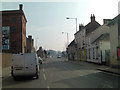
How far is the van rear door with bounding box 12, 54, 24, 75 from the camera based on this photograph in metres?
14.8

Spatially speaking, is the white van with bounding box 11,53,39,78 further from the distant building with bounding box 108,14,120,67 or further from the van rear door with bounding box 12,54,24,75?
the distant building with bounding box 108,14,120,67

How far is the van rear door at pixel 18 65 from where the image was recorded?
1481 centimetres

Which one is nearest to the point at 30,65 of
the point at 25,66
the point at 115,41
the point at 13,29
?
the point at 25,66

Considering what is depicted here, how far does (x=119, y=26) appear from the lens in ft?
76.1

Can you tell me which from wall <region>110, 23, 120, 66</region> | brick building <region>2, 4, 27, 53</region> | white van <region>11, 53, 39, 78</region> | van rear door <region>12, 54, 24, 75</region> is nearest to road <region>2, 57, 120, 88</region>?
white van <region>11, 53, 39, 78</region>

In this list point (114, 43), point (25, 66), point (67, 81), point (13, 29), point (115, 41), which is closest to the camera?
point (67, 81)

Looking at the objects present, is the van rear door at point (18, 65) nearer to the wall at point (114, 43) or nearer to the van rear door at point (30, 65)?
the van rear door at point (30, 65)

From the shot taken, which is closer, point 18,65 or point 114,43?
point 18,65

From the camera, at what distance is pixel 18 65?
48.9 ft

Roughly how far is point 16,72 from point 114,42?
14.8 metres

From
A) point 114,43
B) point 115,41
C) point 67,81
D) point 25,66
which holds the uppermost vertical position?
point 115,41

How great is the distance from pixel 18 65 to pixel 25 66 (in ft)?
1.93

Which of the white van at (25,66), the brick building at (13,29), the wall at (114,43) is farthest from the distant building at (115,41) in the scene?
the brick building at (13,29)

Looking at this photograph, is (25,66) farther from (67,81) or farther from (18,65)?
(67,81)
